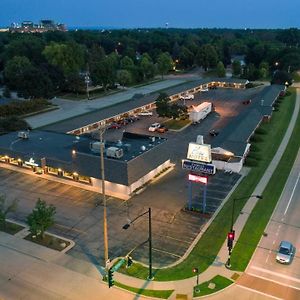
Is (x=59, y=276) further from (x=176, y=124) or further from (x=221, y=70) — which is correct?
(x=221, y=70)

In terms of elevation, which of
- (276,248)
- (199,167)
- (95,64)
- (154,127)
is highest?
(95,64)

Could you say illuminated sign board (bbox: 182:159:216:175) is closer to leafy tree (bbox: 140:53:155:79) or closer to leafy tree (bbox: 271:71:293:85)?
leafy tree (bbox: 140:53:155:79)

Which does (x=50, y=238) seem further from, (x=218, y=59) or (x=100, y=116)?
(x=218, y=59)

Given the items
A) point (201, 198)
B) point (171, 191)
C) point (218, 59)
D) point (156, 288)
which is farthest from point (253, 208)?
point (218, 59)

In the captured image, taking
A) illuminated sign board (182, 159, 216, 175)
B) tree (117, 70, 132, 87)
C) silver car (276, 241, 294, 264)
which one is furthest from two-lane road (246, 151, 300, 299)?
tree (117, 70, 132, 87)

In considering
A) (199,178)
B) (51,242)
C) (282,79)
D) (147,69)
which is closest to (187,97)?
(147,69)

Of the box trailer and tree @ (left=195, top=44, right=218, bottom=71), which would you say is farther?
tree @ (left=195, top=44, right=218, bottom=71)
